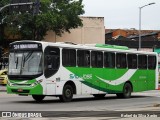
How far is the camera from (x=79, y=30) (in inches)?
2653

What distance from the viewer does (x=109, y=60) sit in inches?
1050

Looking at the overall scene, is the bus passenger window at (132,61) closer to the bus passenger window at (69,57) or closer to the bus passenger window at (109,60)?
the bus passenger window at (109,60)

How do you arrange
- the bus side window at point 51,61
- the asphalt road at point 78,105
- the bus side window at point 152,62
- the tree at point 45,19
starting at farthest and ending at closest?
the tree at point 45,19 < the bus side window at point 152,62 < the bus side window at point 51,61 < the asphalt road at point 78,105

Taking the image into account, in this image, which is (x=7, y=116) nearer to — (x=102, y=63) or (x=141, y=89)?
(x=102, y=63)

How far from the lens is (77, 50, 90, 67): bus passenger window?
24.2m

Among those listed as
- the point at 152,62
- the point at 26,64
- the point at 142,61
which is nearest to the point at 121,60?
the point at 142,61

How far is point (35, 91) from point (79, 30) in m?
45.8

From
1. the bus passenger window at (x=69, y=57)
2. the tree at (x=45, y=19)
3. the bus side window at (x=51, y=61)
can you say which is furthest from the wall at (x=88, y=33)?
the bus side window at (x=51, y=61)

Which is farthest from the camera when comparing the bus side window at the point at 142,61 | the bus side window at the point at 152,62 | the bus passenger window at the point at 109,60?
the bus side window at the point at 152,62

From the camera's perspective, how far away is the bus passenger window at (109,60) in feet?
86.4

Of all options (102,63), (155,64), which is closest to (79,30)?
(155,64)

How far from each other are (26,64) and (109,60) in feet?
19.8

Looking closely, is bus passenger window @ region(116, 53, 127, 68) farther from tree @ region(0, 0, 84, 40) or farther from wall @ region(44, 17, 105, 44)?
wall @ region(44, 17, 105, 44)

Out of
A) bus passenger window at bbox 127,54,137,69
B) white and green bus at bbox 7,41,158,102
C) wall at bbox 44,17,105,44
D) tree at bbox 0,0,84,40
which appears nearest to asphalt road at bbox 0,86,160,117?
white and green bus at bbox 7,41,158,102
